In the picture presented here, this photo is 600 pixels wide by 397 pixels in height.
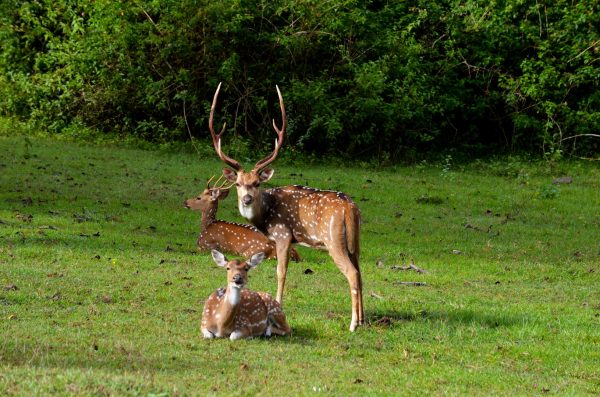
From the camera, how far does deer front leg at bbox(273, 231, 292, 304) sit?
10328 millimetres

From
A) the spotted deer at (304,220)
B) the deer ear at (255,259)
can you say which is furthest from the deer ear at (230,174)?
the deer ear at (255,259)

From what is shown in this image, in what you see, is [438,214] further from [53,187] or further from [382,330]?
[382,330]

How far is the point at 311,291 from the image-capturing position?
453 inches

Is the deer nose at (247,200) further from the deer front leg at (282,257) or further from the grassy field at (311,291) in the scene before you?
the grassy field at (311,291)

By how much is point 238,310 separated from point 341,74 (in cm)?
1584

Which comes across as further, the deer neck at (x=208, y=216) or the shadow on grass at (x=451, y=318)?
the deer neck at (x=208, y=216)

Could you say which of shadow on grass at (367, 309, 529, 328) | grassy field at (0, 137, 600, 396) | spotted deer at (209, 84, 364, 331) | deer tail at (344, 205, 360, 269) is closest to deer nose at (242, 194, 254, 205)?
spotted deer at (209, 84, 364, 331)

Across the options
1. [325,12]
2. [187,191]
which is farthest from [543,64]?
[187,191]

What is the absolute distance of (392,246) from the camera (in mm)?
14719

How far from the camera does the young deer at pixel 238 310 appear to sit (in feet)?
29.2

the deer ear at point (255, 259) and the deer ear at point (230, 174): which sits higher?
the deer ear at point (230, 174)

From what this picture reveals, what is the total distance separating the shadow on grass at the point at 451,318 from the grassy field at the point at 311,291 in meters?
0.03

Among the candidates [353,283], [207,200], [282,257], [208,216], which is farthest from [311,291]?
[207,200]

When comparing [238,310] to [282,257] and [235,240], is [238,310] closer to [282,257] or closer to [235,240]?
[282,257]
